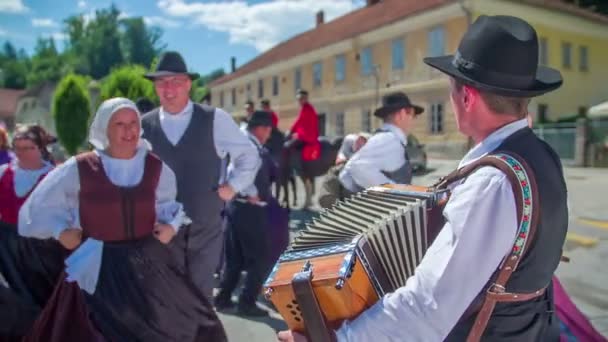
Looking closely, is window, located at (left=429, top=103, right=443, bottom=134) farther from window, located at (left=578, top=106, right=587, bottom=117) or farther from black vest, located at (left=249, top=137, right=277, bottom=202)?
black vest, located at (left=249, top=137, right=277, bottom=202)

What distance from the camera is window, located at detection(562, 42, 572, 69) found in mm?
24781

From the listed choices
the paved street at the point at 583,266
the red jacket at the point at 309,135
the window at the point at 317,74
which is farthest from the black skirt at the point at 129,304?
the window at the point at 317,74

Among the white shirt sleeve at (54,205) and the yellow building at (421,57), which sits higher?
the yellow building at (421,57)

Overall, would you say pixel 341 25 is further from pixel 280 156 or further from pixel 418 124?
pixel 280 156

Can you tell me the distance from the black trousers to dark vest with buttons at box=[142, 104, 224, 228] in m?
1.18

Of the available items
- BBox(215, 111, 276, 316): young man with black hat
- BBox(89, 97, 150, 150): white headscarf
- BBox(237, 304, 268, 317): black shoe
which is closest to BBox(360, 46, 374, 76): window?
BBox(215, 111, 276, 316): young man with black hat

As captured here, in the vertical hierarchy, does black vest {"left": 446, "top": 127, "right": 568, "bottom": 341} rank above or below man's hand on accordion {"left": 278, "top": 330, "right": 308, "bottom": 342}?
above

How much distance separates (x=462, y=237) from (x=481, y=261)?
0.26ft

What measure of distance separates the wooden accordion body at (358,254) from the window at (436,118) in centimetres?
2226

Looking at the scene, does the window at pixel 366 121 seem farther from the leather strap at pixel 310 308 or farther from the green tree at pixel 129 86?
the leather strap at pixel 310 308

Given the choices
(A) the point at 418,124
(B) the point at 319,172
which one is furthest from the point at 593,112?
(B) the point at 319,172

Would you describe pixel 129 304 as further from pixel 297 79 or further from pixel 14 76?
pixel 14 76

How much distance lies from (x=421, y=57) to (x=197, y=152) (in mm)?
21641

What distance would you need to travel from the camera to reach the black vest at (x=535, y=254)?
1426mm
